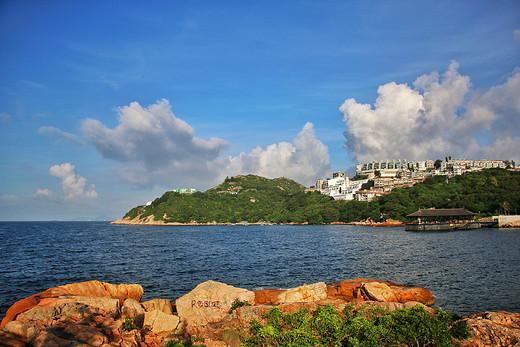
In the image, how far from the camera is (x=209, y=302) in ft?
59.3

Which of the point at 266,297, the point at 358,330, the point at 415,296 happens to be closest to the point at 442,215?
the point at 415,296

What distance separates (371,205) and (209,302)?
133747 mm

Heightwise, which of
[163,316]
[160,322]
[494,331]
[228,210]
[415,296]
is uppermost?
[228,210]

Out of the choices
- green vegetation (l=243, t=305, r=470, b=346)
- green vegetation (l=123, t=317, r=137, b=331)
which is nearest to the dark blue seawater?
green vegetation (l=243, t=305, r=470, b=346)

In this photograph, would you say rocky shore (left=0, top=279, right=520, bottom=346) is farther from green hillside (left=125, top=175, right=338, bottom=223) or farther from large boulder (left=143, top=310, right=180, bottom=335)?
green hillside (left=125, top=175, right=338, bottom=223)

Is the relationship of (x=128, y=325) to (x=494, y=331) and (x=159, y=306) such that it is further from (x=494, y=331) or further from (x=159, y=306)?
(x=494, y=331)

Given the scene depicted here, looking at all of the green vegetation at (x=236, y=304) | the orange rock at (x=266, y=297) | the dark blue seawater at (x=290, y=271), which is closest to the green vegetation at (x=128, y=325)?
the green vegetation at (x=236, y=304)

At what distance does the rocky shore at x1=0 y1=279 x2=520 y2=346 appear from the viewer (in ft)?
40.3

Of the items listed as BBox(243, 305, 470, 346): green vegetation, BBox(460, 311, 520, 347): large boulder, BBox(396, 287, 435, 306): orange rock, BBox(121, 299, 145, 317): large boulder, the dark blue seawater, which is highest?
BBox(243, 305, 470, 346): green vegetation

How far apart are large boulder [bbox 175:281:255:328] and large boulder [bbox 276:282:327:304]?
2218mm

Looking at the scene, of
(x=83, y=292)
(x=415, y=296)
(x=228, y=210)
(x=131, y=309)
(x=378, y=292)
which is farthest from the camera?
(x=228, y=210)

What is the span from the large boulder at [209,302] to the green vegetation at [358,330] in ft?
16.4

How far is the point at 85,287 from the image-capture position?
62.4 ft

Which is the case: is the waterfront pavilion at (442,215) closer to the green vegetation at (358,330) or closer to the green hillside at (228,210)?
the green hillside at (228,210)
